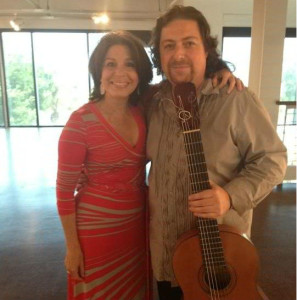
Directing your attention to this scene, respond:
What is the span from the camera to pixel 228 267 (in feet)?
3.56

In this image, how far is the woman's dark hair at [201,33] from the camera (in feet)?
3.89

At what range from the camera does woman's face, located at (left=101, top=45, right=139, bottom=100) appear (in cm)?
128

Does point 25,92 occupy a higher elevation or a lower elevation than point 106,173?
higher

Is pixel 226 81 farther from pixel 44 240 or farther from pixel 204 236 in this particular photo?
pixel 44 240

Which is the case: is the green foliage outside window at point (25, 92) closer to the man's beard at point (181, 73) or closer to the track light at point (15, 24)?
the track light at point (15, 24)

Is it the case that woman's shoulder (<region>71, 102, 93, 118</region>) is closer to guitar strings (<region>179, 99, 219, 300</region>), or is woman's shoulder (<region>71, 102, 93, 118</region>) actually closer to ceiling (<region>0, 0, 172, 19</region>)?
guitar strings (<region>179, 99, 219, 300</region>)

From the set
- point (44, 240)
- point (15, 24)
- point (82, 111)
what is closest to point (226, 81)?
point (82, 111)

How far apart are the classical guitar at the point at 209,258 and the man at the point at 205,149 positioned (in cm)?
7

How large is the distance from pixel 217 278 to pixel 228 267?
0.06 metres

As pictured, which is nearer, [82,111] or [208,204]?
[208,204]

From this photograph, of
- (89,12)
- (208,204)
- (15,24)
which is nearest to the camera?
(208,204)

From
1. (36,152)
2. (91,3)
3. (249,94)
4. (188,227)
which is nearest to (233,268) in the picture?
(188,227)

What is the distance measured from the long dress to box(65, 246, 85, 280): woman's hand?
2 centimetres

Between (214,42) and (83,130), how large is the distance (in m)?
0.64
